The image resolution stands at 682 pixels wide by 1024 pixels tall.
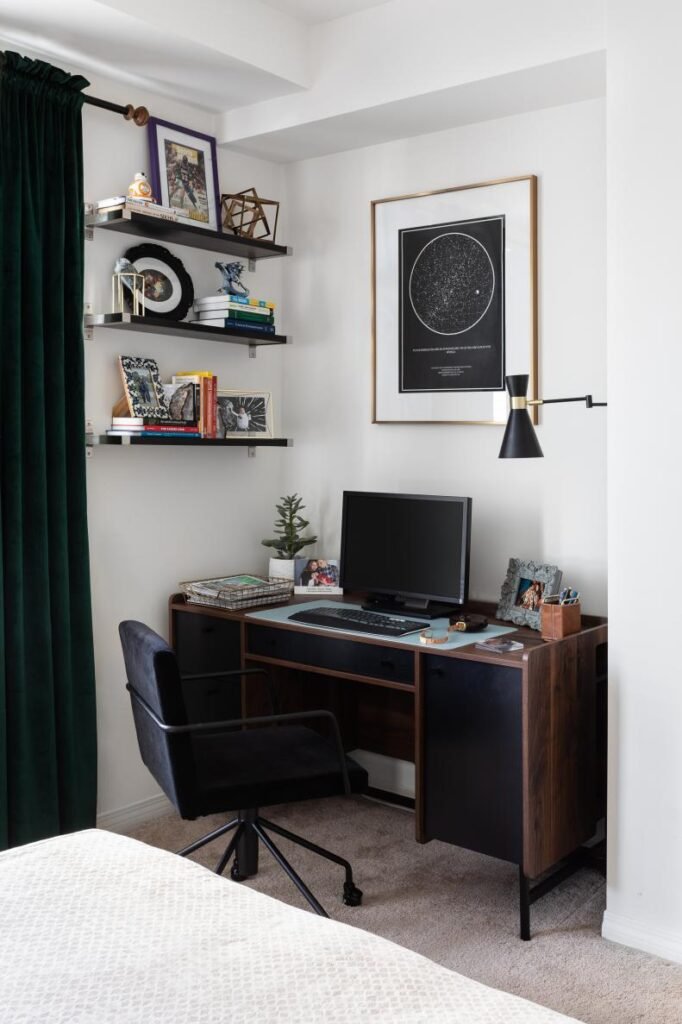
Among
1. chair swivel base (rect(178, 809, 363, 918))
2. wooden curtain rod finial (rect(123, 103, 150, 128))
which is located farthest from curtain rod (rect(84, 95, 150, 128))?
chair swivel base (rect(178, 809, 363, 918))

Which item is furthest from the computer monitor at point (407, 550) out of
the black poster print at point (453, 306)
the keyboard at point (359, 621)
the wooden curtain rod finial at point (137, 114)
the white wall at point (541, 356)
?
the wooden curtain rod finial at point (137, 114)

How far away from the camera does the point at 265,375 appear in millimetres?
3932

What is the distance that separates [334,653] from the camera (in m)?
3.11

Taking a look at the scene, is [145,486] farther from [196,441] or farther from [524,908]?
[524,908]

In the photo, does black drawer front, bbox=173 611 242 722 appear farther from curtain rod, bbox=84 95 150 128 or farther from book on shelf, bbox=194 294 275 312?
curtain rod, bbox=84 95 150 128

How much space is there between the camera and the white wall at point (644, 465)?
2527 millimetres

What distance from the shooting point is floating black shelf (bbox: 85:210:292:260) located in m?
3.12

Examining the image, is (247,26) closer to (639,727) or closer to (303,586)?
(303,586)

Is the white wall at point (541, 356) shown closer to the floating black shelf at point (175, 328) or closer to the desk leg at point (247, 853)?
the floating black shelf at point (175, 328)

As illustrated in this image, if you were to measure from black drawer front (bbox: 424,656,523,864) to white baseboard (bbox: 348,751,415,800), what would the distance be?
769mm

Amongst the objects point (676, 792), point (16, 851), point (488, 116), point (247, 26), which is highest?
point (247, 26)

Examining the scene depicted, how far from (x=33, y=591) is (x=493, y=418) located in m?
1.61

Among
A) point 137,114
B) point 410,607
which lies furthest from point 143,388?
point 410,607

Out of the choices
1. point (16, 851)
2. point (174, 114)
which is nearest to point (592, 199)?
point (174, 114)
